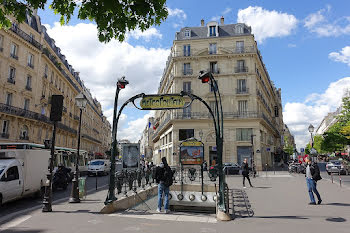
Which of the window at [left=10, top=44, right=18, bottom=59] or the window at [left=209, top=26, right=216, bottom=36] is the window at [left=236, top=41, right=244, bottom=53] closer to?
the window at [left=209, top=26, right=216, bottom=36]

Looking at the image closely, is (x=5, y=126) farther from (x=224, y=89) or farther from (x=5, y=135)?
(x=224, y=89)

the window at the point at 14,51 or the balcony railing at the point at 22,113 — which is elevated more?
the window at the point at 14,51

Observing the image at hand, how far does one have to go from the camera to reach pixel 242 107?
35656mm

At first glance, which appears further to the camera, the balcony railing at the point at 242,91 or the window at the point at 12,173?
the balcony railing at the point at 242,91

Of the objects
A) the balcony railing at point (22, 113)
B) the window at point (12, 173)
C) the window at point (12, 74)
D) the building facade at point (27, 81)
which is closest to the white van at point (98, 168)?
the building facade at point (27, 81)

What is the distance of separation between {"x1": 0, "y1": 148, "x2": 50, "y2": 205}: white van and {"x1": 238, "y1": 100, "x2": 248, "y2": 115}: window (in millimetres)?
27992

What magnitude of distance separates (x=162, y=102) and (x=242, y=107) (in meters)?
28.6

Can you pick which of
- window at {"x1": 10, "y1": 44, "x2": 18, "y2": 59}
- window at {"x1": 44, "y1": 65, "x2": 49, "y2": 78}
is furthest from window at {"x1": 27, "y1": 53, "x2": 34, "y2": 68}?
window at {"x1": 44, "y1": 65, "x2": 49, "y2": 78}

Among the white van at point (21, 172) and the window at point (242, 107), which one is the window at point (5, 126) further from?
the window at point (242, 107)

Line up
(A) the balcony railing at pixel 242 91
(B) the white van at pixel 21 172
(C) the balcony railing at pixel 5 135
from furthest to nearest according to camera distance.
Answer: (A) the balcony railing at pixel 242 91
(C) the balcony railing at pixel 5 135
(B) the white van at pixel 21 172

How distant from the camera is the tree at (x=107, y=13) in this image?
4.57 m

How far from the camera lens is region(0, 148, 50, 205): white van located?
29.1ft

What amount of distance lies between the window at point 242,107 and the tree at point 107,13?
31.9m

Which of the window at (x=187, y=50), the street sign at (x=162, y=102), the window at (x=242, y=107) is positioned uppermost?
the window at (x=187, y=50)
